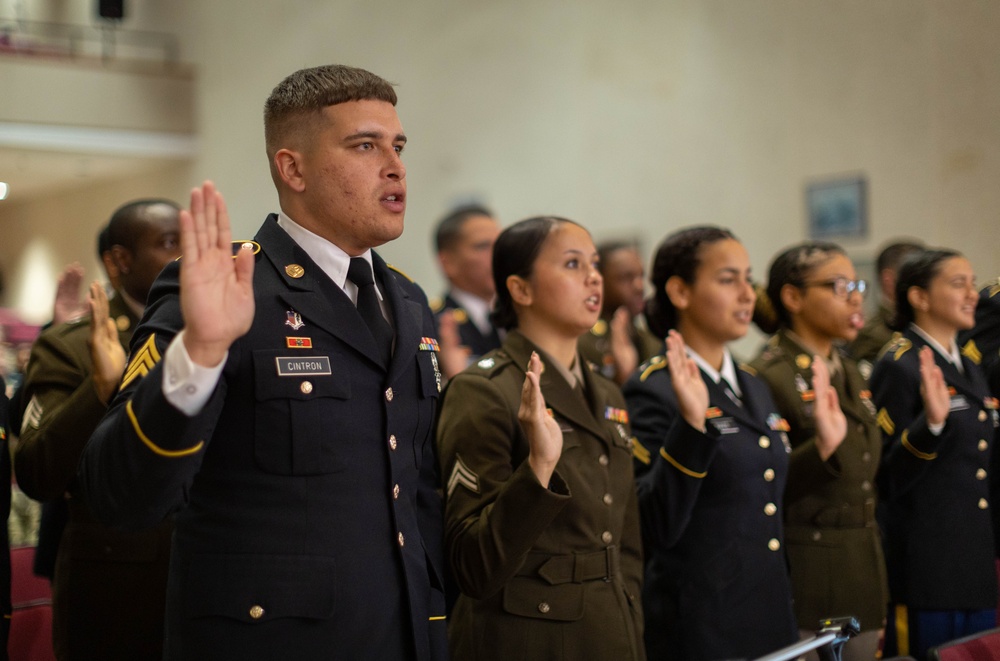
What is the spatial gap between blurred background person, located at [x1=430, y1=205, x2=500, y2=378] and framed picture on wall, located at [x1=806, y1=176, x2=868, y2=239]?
9.30 ft

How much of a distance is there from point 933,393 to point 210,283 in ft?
7.71

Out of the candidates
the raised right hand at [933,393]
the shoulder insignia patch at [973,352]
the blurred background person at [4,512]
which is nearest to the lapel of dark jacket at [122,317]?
the blurred background person at [4,512]

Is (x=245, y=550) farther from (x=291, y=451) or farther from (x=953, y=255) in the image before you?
(x=953, y=255)

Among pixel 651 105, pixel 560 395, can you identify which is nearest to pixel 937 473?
pixel 560 395

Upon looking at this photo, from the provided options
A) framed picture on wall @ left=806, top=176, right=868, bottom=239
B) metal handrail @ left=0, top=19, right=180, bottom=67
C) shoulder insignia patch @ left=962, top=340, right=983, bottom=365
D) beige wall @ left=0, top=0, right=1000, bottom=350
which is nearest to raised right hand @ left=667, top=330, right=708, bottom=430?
shoulder insignia patch @ left=962, top=340, right=983, bottom=365

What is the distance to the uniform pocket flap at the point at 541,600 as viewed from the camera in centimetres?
211

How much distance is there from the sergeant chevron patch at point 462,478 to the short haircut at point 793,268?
4.93 feet

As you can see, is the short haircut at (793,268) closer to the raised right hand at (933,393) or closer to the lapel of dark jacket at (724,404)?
the raised right hand at (933,393)

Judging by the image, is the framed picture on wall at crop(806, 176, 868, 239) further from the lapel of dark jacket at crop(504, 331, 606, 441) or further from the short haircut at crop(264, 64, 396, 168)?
the short haircut at crop(264, 64, 396, 168)

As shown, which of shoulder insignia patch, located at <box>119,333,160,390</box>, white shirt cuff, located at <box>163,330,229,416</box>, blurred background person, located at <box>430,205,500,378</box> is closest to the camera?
white shirt cuff, located at <box>163,330,229,416</box>

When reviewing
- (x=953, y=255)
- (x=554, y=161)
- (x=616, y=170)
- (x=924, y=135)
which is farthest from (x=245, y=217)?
(x=953, y=255)

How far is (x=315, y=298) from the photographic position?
5.44ft

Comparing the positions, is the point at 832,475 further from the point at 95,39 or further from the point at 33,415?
the point at 95,39

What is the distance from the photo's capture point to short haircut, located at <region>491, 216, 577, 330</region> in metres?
2.46
